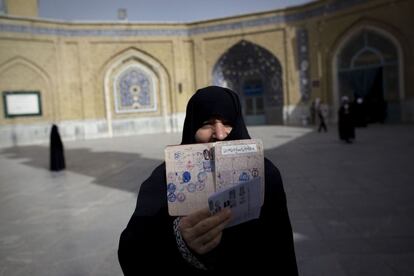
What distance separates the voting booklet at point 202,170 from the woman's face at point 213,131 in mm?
308

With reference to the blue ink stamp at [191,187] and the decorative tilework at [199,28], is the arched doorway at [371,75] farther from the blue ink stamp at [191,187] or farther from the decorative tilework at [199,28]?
the blue ink stamp at [191,187]

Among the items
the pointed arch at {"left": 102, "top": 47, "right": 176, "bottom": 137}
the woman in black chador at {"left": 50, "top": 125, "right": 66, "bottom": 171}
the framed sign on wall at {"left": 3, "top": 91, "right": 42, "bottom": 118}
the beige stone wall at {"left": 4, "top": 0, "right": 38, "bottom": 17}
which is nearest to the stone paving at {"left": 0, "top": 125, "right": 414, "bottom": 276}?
the woman in black chador at {"left": 50, "top": 125, "right": 66, "bottom": 171}

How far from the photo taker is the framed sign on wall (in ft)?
50.5

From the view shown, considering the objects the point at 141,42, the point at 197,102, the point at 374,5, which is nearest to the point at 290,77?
the point at 374,5

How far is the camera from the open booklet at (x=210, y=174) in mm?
1157

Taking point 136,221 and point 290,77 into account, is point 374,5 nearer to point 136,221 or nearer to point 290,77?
point 290,77

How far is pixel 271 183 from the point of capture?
1505mm

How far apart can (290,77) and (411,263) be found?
Result: 1532 centimetres

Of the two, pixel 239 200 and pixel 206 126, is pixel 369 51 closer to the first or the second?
pixel 206 126

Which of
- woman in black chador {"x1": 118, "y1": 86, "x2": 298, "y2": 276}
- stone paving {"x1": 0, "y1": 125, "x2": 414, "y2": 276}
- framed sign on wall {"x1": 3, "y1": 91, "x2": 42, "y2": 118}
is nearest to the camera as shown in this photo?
woman in black chador {"x1": 118, "y1": 86, "x2": 298, "y2": 276}

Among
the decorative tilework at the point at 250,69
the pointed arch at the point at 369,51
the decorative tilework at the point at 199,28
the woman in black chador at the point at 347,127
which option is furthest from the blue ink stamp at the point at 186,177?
the decorative tilework at the point at 250,69

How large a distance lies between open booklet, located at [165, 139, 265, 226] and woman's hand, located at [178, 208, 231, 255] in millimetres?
23

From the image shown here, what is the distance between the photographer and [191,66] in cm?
1894

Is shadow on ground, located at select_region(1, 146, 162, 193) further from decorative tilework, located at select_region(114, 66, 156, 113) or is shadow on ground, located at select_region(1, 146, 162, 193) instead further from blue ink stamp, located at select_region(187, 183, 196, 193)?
decorative tilework, located at select_region(114, 66, 156, 113)
